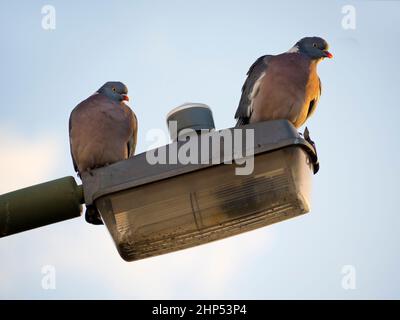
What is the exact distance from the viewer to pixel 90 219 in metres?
3.38

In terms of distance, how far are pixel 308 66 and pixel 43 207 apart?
117 inches

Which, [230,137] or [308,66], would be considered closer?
[230,137]

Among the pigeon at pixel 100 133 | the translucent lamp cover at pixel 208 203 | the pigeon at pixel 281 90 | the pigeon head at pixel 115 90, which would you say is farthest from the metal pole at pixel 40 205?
the pigeon head at pixel 115 90

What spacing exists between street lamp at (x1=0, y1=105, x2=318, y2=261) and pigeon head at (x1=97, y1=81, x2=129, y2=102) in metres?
3.24

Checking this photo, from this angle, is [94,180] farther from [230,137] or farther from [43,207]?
[230,137]

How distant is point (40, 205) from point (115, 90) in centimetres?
342

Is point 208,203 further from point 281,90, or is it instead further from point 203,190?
point 281,90

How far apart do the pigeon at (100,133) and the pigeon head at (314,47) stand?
1.62 metres

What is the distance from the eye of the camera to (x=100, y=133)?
17.2ft

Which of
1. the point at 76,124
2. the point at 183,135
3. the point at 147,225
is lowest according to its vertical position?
the point at 147,225

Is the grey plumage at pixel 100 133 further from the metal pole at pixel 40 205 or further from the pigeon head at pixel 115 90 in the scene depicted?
the metal pole at pixel 40 205
